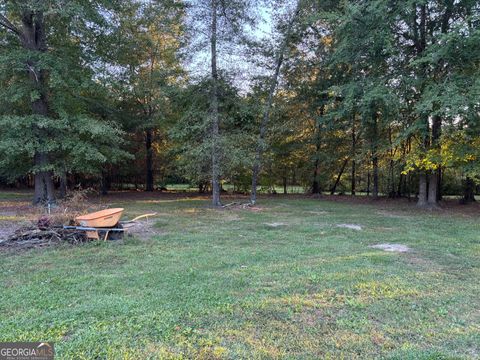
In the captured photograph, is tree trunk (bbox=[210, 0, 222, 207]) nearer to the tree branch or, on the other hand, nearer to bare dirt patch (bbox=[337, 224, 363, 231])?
bare dirt patch (bbox=[337, 224, 363, 231])

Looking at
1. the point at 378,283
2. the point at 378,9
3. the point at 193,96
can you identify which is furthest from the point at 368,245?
the point at 193,96

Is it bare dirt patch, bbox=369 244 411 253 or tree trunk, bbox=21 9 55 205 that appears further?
tree trunk, bbox=21 9 55 205

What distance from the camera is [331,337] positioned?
2.73 metres

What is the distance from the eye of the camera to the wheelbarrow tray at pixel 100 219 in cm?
626

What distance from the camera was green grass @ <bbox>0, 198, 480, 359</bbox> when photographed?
2.60 m

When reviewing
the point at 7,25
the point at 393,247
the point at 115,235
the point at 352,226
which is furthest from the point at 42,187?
the point at 393,247

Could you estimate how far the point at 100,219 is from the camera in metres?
6.39

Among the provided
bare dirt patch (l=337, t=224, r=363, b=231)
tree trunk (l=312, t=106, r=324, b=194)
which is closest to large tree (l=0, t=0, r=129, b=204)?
bare dirt patch (l=337, t=224, r=363, b=231)

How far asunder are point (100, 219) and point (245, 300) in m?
4.12

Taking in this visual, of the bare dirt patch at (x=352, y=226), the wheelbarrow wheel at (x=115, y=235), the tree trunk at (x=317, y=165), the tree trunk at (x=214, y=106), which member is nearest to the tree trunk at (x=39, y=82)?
the tree trunk at (x=214, y=106)

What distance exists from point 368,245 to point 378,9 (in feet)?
27.1

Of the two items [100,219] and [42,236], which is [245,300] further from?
[42,236]

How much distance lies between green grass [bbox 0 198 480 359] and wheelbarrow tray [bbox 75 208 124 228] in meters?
0.52

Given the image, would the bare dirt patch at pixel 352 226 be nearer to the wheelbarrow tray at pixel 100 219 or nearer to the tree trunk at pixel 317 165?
the wheelbarrow tray at pixel 100 219
